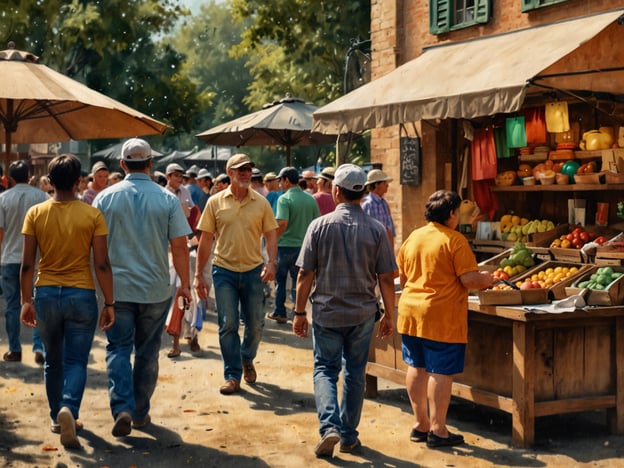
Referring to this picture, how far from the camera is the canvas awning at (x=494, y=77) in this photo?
8812mm

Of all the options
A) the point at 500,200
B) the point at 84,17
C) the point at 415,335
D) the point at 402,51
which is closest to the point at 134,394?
the point at 415,335

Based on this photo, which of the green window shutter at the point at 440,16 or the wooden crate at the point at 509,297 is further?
the green window shutter at the point at 440,16

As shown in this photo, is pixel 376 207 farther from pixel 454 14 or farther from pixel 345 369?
pixel 345 369

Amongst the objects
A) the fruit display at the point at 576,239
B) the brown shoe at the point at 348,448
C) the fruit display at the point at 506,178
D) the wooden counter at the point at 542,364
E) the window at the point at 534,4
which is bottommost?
the brown shoe at the point at 348,448

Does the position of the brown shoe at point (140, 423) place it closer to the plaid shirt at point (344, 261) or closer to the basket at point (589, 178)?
the plaid shirt at point (344, 261)

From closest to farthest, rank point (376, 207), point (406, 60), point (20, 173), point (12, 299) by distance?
1. point (20, 173)
2. point (12, 299)
3. point (376, 207)
4. point (406, 60)

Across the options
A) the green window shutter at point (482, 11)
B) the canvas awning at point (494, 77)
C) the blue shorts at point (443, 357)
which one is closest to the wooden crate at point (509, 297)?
the blue shorts at point (443, 357)

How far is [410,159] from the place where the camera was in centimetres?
1414

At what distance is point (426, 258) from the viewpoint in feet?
22.8

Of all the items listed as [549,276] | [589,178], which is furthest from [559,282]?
[589,178]

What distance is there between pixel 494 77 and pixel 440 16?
494 cm

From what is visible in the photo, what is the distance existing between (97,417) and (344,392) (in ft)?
7.39

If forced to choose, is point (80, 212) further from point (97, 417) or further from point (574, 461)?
point (574, 461)

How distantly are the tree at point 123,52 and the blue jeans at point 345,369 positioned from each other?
23.6m
